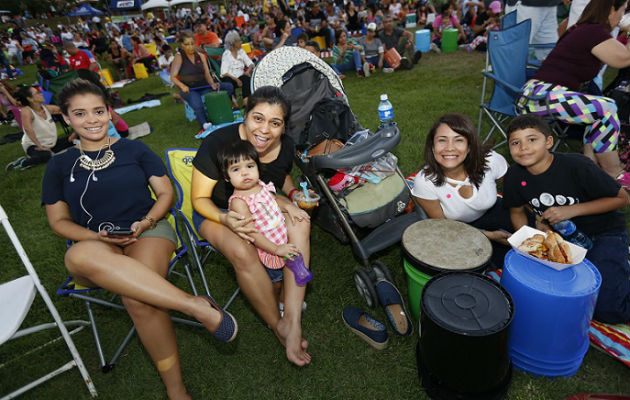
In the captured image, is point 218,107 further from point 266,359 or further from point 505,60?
point 266,359

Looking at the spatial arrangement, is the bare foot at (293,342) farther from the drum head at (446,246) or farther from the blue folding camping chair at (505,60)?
the blue folding camping chair at (505,60)

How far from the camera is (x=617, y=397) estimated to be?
1702 millimetres

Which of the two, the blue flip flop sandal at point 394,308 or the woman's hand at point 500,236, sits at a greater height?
the woman's hand at point 500,236

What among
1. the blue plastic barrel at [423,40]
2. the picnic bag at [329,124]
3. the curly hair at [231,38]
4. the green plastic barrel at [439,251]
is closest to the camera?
the green plastic barrel at [439,251]

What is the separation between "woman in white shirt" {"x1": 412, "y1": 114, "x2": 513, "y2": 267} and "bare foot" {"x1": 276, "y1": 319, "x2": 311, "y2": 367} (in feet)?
4.62

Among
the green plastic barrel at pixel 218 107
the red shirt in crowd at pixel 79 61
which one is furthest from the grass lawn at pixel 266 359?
the red shirt in crowd at pixel 79 61

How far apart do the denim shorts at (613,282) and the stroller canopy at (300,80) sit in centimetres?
273

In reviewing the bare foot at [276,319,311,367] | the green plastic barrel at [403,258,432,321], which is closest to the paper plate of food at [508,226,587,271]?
the green plastic barrel at [403,258,432,321]

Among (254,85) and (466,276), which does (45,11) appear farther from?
(466,276)

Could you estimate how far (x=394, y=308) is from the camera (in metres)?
2.61

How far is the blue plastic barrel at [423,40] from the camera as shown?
11086 mm

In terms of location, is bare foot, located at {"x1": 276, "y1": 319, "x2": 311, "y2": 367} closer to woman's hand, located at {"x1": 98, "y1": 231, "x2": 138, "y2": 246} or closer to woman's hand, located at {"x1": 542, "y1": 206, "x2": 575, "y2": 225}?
woman's hand, located at {"x1": 98, "y1": 231, "x2": 138, "y2": 246}

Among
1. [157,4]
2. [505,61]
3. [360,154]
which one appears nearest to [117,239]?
[360,154]

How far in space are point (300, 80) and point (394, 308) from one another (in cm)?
291
